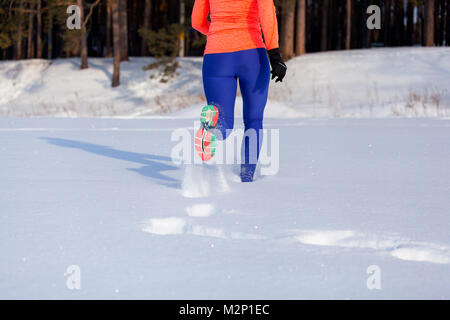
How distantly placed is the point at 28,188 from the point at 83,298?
233 cm

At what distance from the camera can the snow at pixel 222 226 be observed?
7.04 feet

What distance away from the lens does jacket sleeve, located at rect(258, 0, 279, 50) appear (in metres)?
4.03

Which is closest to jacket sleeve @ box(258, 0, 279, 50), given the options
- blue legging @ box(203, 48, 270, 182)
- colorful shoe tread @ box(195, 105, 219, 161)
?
Answer: blue legging @ box(203, 48, 270, 182)

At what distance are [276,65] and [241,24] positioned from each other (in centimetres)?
40

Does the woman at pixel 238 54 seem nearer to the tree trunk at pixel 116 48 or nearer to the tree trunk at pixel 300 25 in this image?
the tree trunk at pixel 116 48

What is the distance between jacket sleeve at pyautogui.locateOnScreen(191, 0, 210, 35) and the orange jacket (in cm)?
17

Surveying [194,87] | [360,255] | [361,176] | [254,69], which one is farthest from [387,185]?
[194,87]

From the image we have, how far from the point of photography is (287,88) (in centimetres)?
1814

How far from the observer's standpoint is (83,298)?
6.53 feet
